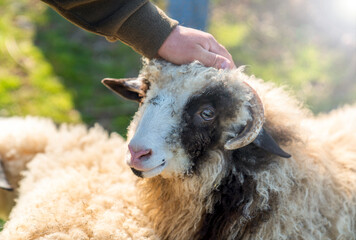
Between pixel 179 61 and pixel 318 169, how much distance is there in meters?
1.21

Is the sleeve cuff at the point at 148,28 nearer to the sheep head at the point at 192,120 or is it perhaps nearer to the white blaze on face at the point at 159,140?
the sheep head at the point at 192,120

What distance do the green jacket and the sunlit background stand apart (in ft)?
6.49

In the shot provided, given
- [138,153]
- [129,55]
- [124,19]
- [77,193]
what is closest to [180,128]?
[138,153]

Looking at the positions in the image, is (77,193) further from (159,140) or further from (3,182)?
(159,140)

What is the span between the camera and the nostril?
2.24 metres

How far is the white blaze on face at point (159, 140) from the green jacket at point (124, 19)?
0.39m

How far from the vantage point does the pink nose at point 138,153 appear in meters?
2.24

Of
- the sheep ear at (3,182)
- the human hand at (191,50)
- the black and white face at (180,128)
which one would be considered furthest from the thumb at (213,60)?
the sheep ear at (3,182)

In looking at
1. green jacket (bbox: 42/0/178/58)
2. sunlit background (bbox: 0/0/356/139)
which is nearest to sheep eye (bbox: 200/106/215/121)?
green jacket (bbox: 42/0/178/58)

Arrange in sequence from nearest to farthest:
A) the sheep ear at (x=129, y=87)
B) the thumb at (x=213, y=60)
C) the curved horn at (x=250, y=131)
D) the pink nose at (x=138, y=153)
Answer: the pink nose at (x=138, y=153)
the curved horn at (x=250, y=131)
the thumb at (x=213, y=60)
the sheep ear at (x=129, y=87)

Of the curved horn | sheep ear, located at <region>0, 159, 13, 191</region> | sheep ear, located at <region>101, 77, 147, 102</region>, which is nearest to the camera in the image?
the curved horn

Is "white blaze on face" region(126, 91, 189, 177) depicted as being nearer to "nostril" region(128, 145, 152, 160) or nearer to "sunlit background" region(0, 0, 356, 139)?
"nostril" region(128, 145, 152, 160)

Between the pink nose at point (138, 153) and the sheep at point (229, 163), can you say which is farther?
the sheep at point (229, 163)

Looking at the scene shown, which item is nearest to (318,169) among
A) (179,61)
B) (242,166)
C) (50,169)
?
(242,166)
